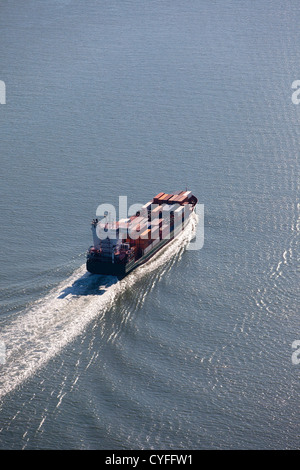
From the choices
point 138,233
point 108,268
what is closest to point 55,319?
point 108,268

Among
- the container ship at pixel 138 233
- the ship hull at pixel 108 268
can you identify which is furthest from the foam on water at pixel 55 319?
the container ship at pixel 138 233

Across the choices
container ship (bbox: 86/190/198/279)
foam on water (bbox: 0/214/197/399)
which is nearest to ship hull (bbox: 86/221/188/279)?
container ship (bbox: 86/190/198/279)

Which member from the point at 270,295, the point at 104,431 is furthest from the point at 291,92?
the point at 104,431

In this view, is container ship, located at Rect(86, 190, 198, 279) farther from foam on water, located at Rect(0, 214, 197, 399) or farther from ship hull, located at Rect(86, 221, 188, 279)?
foam on water, located at Rect(0, 214, 197, 399)

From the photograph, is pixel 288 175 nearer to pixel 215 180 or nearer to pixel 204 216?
pixel 215 180

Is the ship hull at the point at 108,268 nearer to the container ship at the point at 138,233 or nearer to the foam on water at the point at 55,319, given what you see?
the container ship at the point at 138,233

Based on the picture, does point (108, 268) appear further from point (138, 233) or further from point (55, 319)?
point (55, 319)
